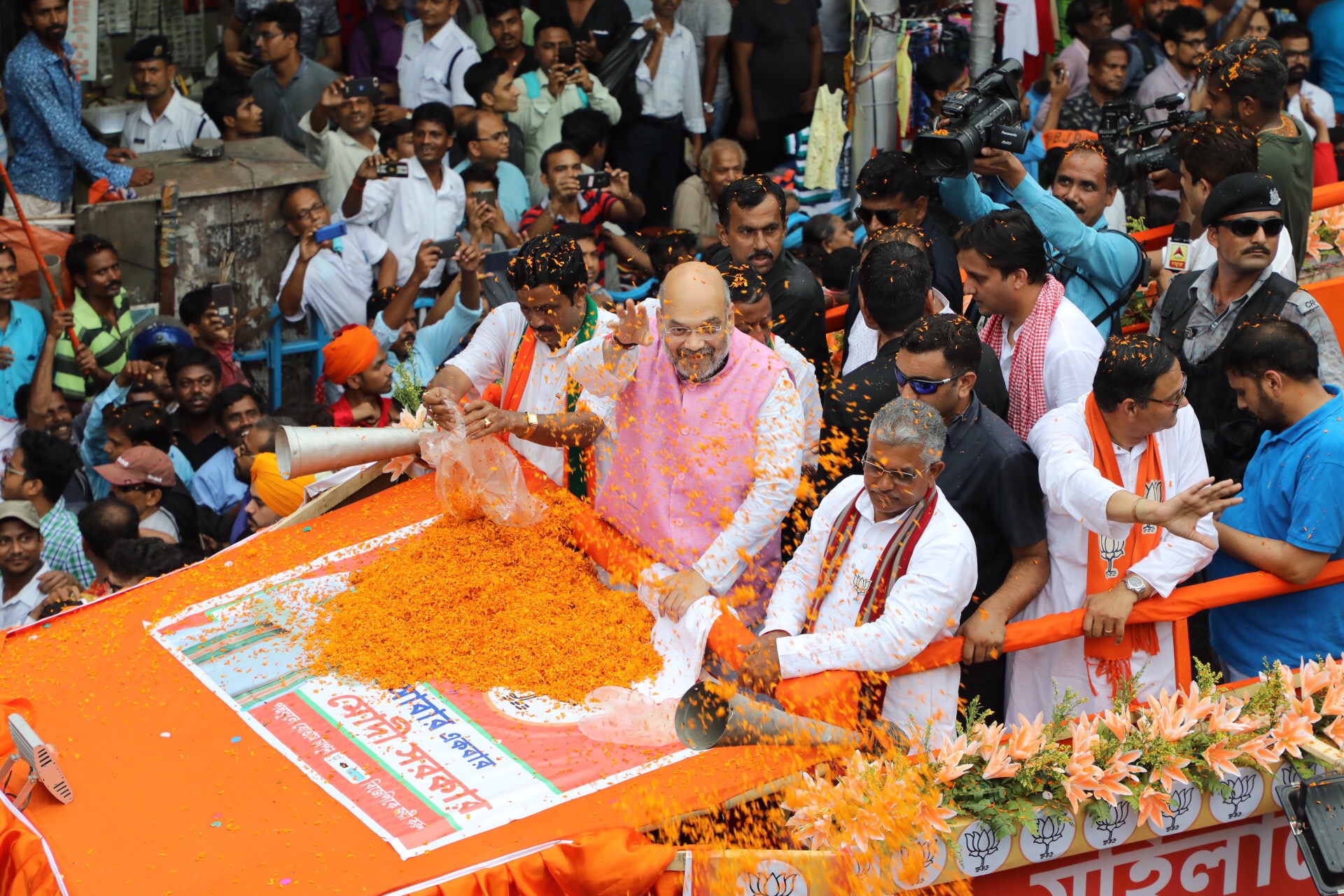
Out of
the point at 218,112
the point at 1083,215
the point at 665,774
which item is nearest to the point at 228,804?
the point at 665,774

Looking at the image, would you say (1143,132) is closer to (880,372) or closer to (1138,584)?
(880,372)

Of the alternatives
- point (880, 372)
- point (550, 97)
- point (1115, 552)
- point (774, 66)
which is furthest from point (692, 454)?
point (774, 66)

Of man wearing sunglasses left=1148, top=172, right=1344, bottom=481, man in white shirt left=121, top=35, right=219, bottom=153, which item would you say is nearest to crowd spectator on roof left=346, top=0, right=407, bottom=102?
man in white shirt left=121, top=35, right=219, bottom=153

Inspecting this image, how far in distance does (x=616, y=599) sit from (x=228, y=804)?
1344mm

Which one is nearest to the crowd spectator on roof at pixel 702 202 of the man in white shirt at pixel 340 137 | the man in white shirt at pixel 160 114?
the man in white shirt at pixel 340 137

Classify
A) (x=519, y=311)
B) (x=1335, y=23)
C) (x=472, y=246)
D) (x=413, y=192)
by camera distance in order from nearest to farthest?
(x=519, y=311)
(x=472, y=246)
(x=413, y=192)
(x=1335, y=23)

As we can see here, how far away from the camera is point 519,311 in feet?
18.5

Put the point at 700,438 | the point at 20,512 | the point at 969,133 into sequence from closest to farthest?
the point at 700,438, the point at 969,133, the point at 20,512

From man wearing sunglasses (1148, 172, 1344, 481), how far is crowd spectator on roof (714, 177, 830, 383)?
1.34 meters

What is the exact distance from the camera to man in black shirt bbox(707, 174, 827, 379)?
5770mm

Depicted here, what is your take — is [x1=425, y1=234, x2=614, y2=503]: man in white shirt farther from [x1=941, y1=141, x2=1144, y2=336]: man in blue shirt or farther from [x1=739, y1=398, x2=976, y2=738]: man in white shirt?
[x1=941, y1=141, x2=1144, y2=336]: man in blue shirt

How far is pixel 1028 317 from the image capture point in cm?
501

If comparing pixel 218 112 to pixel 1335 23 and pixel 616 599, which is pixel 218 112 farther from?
pixel 1335 23

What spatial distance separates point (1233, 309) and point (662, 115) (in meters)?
4.98
